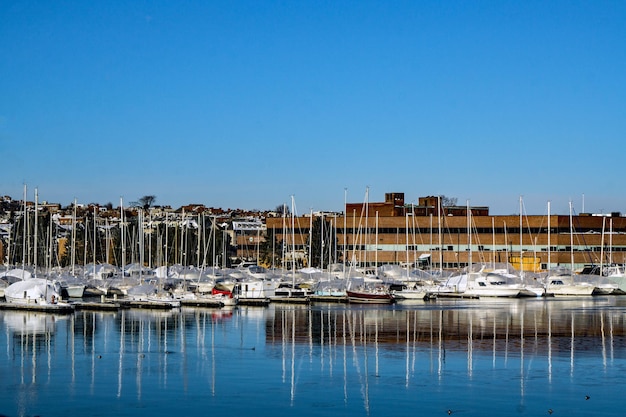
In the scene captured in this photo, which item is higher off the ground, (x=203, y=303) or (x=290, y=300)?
(x=203, y=303)

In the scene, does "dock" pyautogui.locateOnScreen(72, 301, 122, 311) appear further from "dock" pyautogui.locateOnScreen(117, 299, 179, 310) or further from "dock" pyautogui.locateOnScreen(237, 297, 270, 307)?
"dock" pyautogui.locateOnScreen(237, 297, 270, 307)

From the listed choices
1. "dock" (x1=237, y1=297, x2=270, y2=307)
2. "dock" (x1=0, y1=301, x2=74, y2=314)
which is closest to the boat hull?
"dock" (x1=237, y1=297, x2=270, y2=307)

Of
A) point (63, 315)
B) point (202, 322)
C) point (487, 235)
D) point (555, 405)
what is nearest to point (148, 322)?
point (202, 322)

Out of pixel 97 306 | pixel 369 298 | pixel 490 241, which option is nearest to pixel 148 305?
pixel 97 306

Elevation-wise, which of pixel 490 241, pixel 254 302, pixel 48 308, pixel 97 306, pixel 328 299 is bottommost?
pixel 328 299

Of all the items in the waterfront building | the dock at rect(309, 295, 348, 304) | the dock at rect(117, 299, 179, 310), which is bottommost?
the dock at rect(309, 295, 348, 304)

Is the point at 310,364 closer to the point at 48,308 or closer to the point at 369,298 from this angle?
the point at 48,308

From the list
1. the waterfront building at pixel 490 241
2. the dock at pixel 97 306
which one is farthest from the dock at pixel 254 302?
the waterfront building at pixel 490 241

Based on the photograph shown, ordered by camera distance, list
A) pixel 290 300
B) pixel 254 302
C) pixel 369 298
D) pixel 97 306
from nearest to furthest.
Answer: pixel 97 306
pixel 254 302
pixel 290 300
pixel 369 298

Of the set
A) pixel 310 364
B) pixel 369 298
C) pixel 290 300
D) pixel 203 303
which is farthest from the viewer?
pixel 369 298

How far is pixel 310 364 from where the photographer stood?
47.7m

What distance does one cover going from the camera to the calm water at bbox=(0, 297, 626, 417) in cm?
3706

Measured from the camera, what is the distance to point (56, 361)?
1909 inches

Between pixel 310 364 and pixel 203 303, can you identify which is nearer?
pixel 310 364
